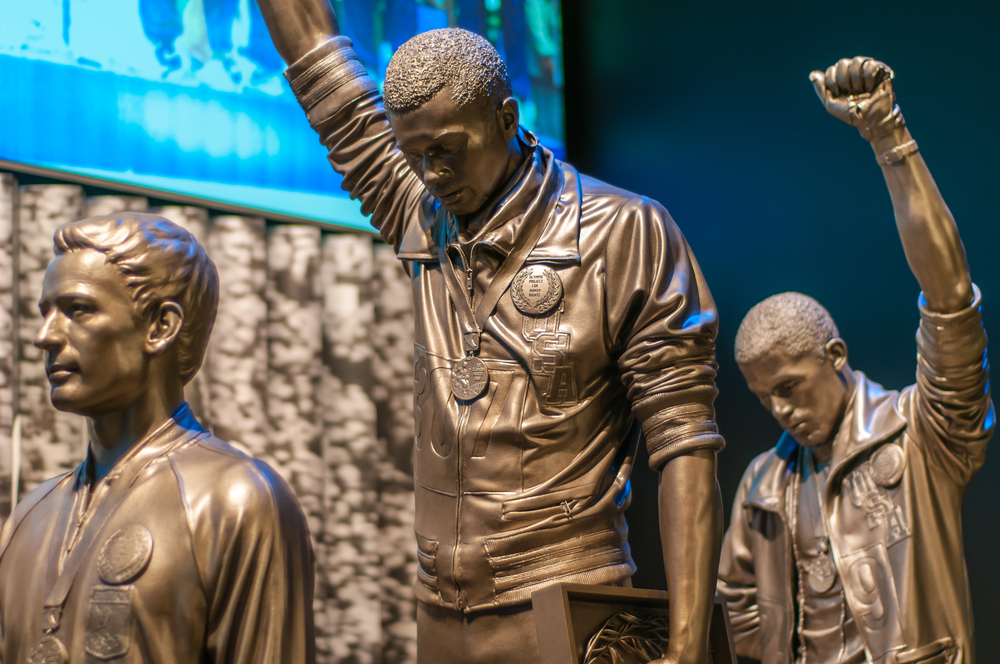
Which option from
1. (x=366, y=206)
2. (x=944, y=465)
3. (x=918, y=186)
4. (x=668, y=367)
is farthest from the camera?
(x=944, y=465)

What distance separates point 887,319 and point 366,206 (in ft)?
7.99

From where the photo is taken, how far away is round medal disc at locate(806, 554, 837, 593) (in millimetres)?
3268

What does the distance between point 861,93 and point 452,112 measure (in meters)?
1.04

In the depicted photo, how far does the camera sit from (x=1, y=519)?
3477 mm

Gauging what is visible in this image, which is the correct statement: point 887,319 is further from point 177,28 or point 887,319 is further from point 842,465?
point 177,28

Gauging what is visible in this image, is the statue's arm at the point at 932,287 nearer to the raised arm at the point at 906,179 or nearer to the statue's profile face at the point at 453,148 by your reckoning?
the raised arm at the point at 906,179

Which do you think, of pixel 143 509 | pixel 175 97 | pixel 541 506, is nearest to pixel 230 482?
pixel 143 509

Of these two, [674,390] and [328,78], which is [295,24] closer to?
[328,78]

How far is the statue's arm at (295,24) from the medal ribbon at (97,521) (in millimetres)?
835

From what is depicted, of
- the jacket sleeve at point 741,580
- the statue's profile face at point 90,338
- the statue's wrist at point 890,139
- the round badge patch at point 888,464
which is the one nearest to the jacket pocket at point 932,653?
the round badge patch at point 888,464

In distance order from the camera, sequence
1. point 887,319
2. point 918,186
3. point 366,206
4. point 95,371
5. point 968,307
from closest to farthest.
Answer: point 95,371, point 366,206, point 918,186, point 968,307, point 887,319

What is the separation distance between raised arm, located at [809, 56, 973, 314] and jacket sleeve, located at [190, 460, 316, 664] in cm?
147

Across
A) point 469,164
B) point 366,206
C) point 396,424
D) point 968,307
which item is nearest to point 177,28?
point 396,424

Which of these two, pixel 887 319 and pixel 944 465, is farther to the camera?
pixel 887 319
